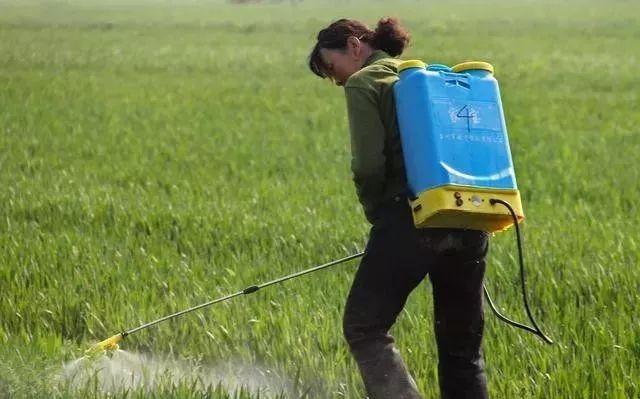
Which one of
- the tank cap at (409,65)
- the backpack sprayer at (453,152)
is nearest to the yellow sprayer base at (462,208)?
the backpack sprayer at (453,152)

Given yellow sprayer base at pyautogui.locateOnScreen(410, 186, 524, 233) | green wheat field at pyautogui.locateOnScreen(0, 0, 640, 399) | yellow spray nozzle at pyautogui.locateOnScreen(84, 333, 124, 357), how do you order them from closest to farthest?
yellow sprayer base at pyautogui.locateOnScreen(410, 186, 524, 233) → green wheat field at pyautogui.locateOnScreen(0, 0, 640, 399) → yellow spray nozzle at pyautogui.locateOnScreen(84, 333, 124, 357)

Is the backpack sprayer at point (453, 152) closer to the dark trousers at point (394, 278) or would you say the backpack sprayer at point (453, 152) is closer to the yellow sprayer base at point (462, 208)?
the yellow sprayer base at point (462, 208)

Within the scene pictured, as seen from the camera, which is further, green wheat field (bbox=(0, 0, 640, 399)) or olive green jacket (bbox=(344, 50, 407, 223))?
green wheat field (bbox=(0, 0, 640, 399))

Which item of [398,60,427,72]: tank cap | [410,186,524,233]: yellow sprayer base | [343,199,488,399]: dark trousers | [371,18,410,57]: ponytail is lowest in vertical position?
[343,199,488,399]: dark trousers

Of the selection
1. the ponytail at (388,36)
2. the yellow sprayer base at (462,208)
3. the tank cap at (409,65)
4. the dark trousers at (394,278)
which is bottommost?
the dark trousers at (394,278)

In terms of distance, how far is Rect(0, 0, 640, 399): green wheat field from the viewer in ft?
15.7

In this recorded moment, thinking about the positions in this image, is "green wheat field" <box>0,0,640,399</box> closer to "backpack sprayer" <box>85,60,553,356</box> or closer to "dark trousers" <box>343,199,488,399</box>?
"dark trousers" <box>343,199,488,399</box>

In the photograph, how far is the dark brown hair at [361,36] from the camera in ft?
13.5

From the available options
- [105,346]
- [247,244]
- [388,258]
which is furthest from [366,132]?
[247,244]

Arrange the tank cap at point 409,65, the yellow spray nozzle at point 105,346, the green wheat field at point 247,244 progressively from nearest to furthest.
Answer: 1. the tank cap at point 409,65
2. the green wheat field at point 247,244
3. the yellow spray nozzle at point 105,346

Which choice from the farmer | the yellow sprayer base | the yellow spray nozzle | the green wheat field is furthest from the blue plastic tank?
the yellow spray nozzle

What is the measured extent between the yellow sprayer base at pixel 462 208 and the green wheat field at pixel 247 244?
101 cm

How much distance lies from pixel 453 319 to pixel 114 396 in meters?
1.31

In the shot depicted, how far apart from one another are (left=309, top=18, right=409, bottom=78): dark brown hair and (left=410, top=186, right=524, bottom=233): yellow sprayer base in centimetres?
70
